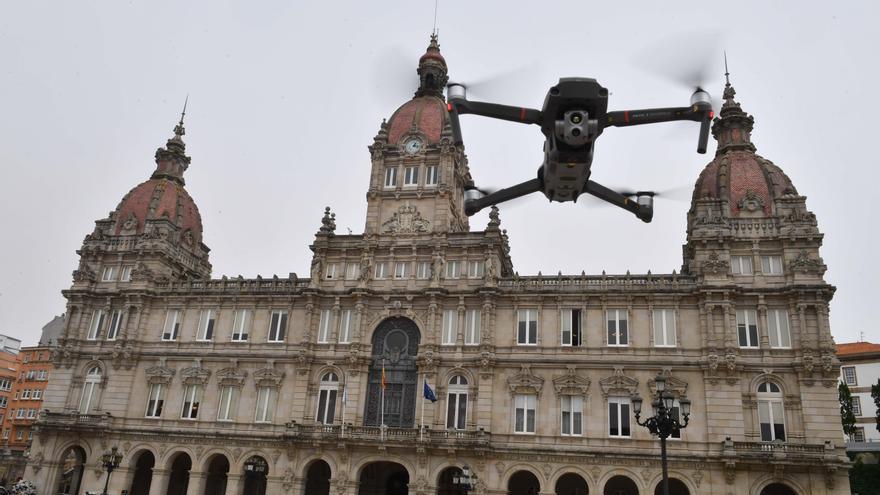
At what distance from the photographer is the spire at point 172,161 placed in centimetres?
6322

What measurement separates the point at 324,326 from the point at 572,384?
18524 millimetres

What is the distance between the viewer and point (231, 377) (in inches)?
1961

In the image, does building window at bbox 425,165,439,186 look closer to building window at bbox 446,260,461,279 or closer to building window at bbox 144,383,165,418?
building window at bbox 446,260,461,279

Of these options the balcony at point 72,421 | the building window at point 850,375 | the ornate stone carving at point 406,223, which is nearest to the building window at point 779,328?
the ornate stone carving at point 406,223

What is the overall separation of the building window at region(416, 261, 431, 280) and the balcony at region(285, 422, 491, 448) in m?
11.1

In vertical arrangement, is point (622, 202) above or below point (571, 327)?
below

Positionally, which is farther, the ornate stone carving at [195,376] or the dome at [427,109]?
the dome at [427,109]

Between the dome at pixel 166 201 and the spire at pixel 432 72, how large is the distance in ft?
78.1

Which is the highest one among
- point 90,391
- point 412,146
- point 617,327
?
point 412,146

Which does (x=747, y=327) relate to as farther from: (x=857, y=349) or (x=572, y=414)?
(x=857, y=349)

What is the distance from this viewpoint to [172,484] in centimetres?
5112

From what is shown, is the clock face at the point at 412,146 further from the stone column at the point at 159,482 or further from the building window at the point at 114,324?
the stone column at the point at 159,482

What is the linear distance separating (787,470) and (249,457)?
1362 inches

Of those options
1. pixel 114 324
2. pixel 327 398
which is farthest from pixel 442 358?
pixel 114 324
